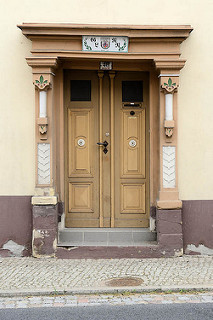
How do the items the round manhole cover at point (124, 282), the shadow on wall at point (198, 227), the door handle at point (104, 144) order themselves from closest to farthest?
the round manhole cover at point (124, 282)
the shadow on wall at point (198, 227)
the door handle at point (104, 144)

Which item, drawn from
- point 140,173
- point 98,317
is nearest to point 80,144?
point 140,173

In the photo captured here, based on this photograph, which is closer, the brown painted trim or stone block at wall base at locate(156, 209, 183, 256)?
the brown painted trim

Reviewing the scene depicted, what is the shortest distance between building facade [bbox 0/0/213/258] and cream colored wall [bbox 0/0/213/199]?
0.02 metres

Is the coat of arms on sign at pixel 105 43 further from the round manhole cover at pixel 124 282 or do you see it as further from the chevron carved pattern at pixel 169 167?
the round manhole cover at pixel 124 282

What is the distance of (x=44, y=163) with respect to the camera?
7.16 meters

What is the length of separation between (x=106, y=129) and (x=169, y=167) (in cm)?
131

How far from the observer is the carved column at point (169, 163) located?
23.3ft

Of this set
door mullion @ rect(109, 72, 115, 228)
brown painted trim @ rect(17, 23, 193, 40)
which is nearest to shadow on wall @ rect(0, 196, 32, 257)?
door mullion @ rect(109, 72, 115, 228)

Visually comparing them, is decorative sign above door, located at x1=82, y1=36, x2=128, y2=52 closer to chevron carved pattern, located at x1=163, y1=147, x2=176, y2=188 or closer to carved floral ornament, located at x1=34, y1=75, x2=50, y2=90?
carved floral ornament, located at x1=34, y1=75, x2=50, y2=90

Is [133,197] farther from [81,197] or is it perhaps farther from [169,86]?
[169,86]

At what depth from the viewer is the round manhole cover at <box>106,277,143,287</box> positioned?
5.80m

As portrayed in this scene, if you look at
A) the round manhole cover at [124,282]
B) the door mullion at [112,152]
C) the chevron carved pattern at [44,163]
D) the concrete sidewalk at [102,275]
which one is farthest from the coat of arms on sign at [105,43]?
the round manhole cover at [124,282]
